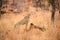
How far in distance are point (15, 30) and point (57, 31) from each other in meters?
0.53

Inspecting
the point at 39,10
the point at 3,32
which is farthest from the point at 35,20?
the point at 3,32

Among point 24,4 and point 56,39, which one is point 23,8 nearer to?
point 24,4

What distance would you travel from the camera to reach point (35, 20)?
1937 millimetres

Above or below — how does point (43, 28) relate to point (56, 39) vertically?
above

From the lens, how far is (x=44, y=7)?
198 centimetres

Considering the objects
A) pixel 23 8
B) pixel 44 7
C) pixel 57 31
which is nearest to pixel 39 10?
pixel 44 7

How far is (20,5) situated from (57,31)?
1.88 ft

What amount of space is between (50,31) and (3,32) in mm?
581

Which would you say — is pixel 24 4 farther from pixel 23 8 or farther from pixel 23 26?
pixel 23 26

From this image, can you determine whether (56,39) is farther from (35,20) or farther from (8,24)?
(8,24)

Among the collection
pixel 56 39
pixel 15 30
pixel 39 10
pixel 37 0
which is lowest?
pixel 56 39

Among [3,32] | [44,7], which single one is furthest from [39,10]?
[3,32]

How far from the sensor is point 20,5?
1951mm

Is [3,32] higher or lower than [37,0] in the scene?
lower
